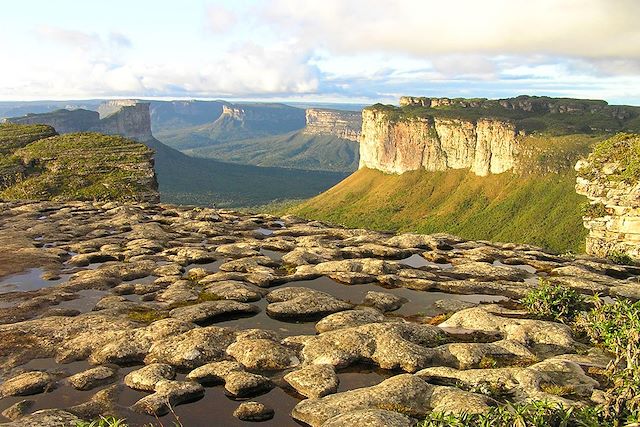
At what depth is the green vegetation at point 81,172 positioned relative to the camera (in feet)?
367

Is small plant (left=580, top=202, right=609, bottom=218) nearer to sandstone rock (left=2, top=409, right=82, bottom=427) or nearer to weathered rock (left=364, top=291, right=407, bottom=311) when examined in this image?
weathered rock (left=364, top=291, right=407, bottom=311)

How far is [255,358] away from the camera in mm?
28547

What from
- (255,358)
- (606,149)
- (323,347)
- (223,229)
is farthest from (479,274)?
(606,149)

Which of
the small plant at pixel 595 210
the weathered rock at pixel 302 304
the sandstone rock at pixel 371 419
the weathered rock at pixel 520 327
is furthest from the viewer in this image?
the small plant at pixel 595 210

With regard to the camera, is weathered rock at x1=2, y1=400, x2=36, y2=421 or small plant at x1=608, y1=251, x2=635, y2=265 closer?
weathered rock at x1=2, y1=400, x2=36, y2=421

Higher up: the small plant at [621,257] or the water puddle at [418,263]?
the water puddle at [418,263]

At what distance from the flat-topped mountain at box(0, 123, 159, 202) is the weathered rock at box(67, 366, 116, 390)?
297ft

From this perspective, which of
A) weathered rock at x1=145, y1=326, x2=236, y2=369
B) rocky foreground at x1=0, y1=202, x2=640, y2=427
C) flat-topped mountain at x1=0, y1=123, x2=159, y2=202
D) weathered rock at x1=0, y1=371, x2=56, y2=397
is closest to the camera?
rocky foreground at x1=0, y1=202, x2=640, y2=427

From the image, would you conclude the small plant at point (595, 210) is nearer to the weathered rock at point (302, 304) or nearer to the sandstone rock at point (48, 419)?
the weathered rock at point (302, 304)

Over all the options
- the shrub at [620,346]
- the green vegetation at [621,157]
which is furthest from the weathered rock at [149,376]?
the green vegetation at [621,157]

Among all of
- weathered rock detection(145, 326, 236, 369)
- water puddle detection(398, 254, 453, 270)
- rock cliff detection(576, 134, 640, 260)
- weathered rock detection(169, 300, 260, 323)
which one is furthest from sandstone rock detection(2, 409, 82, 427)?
rock cliff detection(576, 134, 640, 260)

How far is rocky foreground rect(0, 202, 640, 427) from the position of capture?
23.7 meters

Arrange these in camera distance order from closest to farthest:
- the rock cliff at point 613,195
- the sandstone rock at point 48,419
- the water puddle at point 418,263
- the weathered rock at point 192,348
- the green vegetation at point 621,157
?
the sandstone rock at point 48,419 < the weathered rock at point 192,348 < the water puddle at point 418,263 < the rock cliff at point 613,195 < the green vegetation at point 621,157

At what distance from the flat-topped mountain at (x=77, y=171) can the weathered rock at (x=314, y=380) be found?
318ft
